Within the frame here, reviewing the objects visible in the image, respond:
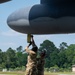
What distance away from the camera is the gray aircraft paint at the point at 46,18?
8.21 meters

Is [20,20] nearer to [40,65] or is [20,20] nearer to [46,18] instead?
[46,18]

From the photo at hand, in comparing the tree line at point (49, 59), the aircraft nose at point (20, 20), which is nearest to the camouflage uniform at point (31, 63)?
the aircraft nose at point (20, 20)

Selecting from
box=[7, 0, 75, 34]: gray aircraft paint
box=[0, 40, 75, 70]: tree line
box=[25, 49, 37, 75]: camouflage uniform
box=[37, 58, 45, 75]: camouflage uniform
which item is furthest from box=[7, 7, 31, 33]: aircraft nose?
box=[0, 40, 75, 70]: tree line

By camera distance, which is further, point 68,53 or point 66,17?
point 68,53

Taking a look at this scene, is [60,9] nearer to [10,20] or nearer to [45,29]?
[45,29]

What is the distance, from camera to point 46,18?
8461 mm

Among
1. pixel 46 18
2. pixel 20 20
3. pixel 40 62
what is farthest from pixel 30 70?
pixel 46 18

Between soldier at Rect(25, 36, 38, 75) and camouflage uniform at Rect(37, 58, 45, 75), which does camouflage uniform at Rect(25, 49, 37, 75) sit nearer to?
soldier at Rect(25, 36, 38, 75)

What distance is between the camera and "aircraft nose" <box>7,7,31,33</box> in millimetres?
8812

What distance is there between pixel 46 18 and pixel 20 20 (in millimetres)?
844

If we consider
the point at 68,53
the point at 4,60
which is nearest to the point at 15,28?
the point at 4,60

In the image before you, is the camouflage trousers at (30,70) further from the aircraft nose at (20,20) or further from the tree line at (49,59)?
the tree line at (49,59)

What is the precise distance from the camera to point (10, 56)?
117312mm

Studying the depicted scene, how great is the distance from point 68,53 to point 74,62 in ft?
31.0
